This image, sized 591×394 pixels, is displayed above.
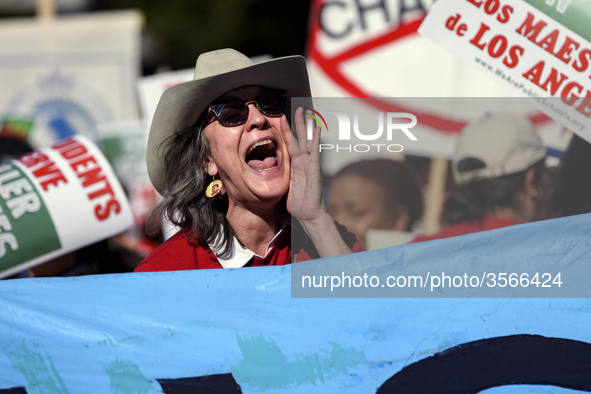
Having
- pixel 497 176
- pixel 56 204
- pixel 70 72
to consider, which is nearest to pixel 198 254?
pixel 56 204

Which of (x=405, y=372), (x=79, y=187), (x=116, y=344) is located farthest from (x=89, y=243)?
(x=405, y=372)

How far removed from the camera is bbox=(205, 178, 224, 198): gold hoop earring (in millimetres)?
1880

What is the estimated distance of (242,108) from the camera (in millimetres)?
1811

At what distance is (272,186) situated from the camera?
1824 millimetres

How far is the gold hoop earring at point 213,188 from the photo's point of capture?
1.88 meters

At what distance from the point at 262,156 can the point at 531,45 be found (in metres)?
0.89

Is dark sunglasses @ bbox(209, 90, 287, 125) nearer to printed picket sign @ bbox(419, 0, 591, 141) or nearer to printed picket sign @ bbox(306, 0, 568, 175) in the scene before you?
printed picket sign @ bbox(419, 0, 591, 141)

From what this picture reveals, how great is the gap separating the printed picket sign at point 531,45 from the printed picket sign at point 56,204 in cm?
169

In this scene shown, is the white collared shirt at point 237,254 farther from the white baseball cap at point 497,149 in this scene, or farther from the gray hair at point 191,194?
the white baseball cap at point 497,149

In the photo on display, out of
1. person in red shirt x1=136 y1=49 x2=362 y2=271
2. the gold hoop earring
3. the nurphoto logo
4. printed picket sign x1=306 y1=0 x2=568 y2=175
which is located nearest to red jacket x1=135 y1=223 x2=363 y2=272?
person in red shirt x1=136 y1=49 x2=362 y2=271

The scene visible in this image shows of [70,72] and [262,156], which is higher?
[262,156]

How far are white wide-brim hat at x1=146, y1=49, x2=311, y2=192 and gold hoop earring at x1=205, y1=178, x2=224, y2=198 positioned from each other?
210mm

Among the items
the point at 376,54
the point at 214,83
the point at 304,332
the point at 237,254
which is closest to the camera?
the point at 304,332

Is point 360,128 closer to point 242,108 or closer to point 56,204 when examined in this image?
point 242,108
